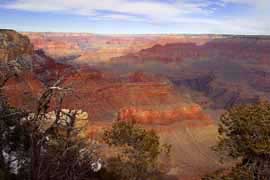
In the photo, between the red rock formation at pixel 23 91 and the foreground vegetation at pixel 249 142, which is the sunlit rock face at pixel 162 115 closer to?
the red rock formation at pixel 23 91

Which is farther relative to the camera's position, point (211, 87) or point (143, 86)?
point (211, 87)

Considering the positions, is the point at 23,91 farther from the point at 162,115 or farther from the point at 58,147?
the point at 162,115

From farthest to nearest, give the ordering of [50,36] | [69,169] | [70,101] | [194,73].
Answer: [50,36] → [194,73] → [70,101] → [69,169]

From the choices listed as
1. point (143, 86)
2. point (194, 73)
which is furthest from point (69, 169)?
point (194, 73)

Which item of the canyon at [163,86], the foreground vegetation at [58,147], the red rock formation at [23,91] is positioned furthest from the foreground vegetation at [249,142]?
the red rock formation at [23,91]

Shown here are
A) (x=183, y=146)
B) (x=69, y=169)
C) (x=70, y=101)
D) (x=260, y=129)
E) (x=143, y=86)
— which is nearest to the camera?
(x=69, y=169)

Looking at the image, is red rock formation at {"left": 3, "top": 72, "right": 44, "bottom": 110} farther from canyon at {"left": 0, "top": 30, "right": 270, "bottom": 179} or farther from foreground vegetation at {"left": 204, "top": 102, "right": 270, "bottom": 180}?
foreground vegetation at {"left": 204, "top": 102, "right": 270, "bottom": 180}

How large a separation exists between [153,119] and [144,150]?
31.0 m

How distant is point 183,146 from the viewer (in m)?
46.4

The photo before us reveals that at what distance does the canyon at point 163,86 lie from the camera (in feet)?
127

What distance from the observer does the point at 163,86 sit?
58469 millimetres

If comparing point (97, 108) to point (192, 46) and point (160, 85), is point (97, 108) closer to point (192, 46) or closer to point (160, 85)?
point (160, 85)

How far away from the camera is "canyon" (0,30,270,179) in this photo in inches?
1523

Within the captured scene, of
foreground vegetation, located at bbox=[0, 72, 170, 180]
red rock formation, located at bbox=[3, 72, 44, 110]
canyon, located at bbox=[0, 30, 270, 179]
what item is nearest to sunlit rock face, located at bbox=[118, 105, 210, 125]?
canyon, located at bbox=[0, 30, 270, 179]
